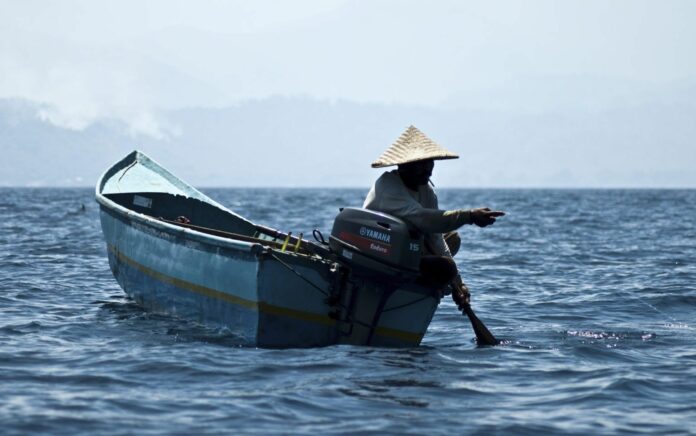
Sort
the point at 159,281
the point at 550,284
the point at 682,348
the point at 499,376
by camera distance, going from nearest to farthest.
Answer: the point at 499,376 < the point at 682,348 < the point at 159,281 < the point at 550,284

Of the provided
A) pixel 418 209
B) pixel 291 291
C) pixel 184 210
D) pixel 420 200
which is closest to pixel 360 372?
pixel 291 291

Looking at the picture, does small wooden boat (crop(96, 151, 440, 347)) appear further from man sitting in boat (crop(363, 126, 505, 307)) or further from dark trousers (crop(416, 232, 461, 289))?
man sitting in boat (crop(363, 126, 505, 307))

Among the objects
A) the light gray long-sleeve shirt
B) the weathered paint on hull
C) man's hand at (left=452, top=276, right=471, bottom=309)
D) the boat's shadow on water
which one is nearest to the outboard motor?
the light gray long-sleeve shirt

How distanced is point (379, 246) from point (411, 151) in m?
1.20

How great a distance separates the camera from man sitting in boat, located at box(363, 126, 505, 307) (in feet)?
34.8

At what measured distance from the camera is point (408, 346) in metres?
11.4

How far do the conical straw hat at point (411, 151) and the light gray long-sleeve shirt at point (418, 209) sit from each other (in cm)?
21

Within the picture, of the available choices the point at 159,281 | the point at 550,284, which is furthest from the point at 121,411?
the point at 550,284

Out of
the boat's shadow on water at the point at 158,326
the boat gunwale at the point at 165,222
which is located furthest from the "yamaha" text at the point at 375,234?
the boat's shadow on water at the point at 158,326

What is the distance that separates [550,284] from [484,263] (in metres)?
4.59

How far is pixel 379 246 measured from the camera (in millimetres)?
10477

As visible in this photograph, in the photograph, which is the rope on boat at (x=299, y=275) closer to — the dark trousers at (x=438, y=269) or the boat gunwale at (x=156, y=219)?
the boat gunwale at (x=156, y=219)

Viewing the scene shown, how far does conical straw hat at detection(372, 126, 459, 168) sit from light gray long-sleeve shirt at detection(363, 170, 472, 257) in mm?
211

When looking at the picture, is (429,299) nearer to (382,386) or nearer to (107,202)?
(382,386)
